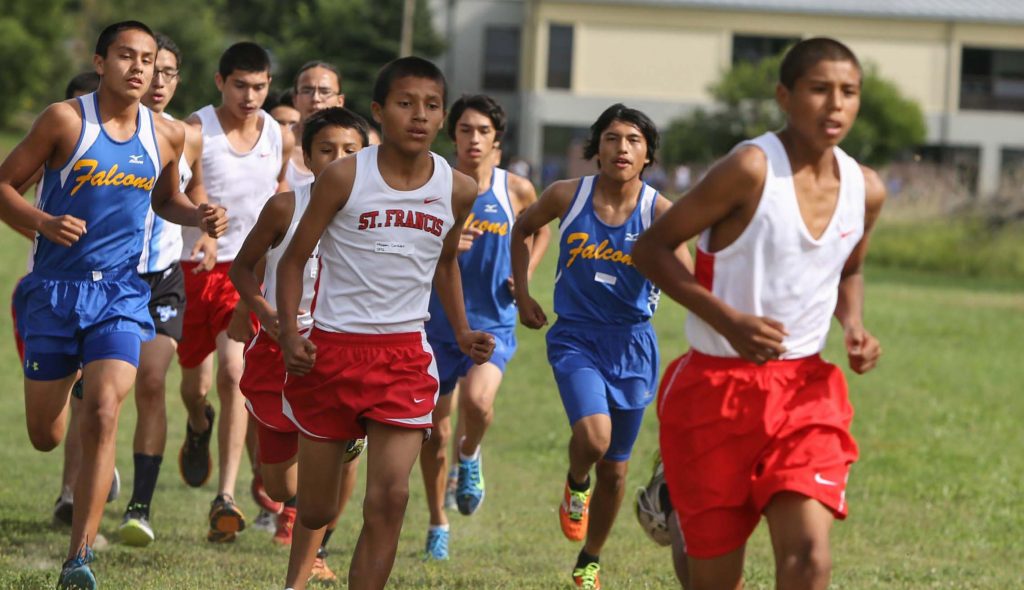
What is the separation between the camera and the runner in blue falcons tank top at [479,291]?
9.30 metres

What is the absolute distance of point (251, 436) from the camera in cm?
982

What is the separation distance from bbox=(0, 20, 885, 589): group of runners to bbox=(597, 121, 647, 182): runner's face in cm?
2

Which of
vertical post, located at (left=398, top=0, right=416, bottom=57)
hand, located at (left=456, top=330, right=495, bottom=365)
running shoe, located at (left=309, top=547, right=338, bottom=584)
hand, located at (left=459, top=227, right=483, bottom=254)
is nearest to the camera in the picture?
hand, located at (left=456, top=330, right=495, bottom=365)

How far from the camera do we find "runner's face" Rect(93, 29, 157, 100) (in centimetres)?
720

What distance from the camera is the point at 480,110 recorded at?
9391 millimetres

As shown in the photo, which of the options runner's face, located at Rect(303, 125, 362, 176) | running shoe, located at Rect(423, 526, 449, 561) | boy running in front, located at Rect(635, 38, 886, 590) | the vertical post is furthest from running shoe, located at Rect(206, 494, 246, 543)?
the vertical post

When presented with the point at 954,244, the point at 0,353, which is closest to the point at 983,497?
the point at 0,353

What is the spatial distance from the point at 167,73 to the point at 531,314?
8.30 ft

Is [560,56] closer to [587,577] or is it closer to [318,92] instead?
[318,92]

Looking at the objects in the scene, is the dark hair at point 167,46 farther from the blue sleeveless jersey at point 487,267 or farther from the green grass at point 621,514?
the green grass at point 621,514

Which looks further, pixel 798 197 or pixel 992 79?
pixel 992 79

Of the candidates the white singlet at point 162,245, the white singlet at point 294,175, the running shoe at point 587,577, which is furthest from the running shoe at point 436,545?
the white singlet at point 294,175

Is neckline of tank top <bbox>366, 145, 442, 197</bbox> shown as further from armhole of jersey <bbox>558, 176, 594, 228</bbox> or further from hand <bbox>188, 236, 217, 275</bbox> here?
hand <bbox>188, 236, 217, 275</bbox>

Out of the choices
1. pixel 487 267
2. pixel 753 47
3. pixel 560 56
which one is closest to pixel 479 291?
pixel 487 267
